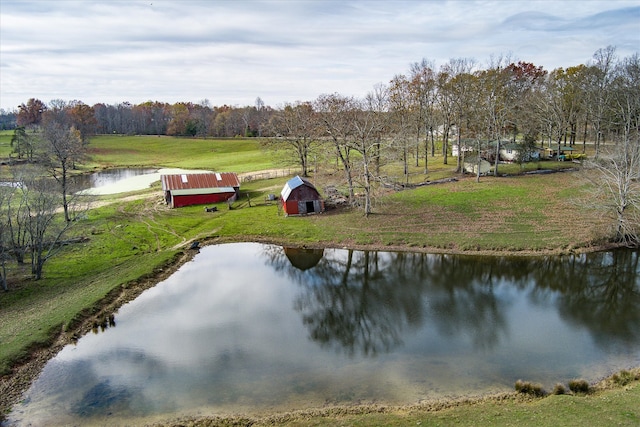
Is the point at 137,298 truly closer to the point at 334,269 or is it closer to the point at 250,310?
the point at 250,310

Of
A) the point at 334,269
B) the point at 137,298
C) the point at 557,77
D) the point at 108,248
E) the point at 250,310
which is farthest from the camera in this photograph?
the point at 557,77

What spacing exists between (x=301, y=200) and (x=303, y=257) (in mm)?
10813

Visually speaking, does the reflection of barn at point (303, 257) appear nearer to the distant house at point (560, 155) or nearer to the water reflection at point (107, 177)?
the distant house at point (560, 155)

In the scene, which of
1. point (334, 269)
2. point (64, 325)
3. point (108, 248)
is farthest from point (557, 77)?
point (64, 325)

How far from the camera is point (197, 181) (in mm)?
56656

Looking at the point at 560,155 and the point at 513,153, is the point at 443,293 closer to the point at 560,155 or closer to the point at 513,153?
the point at 513,153

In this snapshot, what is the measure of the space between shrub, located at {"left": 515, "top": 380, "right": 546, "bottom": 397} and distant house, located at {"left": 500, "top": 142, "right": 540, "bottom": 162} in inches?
1904

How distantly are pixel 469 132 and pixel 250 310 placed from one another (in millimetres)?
47600

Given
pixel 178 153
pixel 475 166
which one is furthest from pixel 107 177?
pixel 475 166

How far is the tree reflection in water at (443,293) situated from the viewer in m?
24.5

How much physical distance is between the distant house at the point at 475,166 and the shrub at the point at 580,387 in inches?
1726

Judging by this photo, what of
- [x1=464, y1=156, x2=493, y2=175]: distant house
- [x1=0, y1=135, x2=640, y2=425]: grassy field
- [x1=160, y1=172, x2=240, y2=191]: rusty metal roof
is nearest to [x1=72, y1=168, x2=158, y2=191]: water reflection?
[x1=0, y1=135, x2=640, y2=425]: grassy field

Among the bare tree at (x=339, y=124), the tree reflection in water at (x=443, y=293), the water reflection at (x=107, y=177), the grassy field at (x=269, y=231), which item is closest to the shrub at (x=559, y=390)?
the grassy field at (x=269, y=231)

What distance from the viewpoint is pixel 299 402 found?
1864 cm
